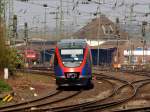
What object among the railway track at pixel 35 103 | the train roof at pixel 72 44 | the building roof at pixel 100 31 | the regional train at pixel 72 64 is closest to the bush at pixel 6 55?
the train roof at pixel 72 44

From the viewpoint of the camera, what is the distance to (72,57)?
26.8 m

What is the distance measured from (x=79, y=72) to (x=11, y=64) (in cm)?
719

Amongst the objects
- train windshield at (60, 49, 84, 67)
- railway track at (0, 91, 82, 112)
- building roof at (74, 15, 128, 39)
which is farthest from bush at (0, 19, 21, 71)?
building roof at (74, 15, 128, 39)

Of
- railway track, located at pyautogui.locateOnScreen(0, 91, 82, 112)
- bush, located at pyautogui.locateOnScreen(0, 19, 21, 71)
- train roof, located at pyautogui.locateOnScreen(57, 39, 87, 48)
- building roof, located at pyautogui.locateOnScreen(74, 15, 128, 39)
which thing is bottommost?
building roof, located at pyautogui.locateOnScreen(74, 15, 128, 39)

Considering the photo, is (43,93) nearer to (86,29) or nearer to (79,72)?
(79,72)

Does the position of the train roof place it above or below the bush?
above

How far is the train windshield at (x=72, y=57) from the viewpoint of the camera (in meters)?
26.6

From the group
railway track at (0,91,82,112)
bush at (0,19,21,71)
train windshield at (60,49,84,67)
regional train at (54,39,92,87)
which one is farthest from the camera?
bush at (0,19,21,71)

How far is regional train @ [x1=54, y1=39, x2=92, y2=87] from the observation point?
86.4ft

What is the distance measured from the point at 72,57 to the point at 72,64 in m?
0.50

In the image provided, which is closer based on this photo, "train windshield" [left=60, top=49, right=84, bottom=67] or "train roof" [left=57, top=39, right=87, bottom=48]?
"train windshield" [left=60, top=49, right=84, bottom=67]

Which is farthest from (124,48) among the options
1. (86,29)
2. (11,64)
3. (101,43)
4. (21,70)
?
(11,64)

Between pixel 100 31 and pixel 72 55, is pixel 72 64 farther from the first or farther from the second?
pixel 100 31

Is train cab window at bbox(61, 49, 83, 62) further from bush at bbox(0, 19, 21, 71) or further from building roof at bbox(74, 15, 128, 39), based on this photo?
building roof at bbox(74, 15, 128, 39)
